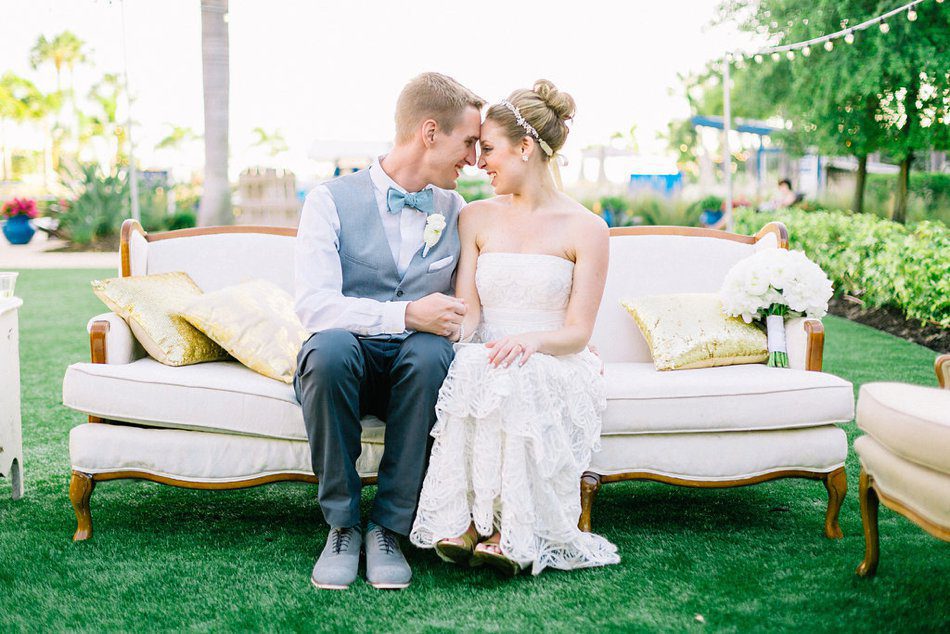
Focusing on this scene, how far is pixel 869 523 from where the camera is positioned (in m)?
2.52

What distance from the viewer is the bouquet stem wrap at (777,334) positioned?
127 inches

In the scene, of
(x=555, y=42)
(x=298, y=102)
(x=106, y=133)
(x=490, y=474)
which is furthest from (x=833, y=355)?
(x=106, y=133)

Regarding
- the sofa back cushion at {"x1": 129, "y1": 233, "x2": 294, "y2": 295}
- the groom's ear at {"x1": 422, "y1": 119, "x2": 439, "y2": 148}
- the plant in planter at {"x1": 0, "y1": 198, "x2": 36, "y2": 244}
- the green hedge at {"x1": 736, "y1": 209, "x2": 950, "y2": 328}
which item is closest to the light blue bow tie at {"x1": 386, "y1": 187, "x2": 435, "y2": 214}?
the groom's ear at {"x1": 422, "y1": 119, "x2": 439, "y2": 148}

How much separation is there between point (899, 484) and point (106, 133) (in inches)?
1427

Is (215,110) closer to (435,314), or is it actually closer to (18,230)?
(18,230)

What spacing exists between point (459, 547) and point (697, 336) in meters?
1.25

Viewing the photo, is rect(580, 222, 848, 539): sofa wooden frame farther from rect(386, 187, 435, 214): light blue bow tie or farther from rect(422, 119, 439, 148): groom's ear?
rect(422, 119, 439, 148): groom's ear

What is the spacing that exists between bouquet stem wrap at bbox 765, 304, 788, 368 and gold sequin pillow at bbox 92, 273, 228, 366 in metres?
1.99

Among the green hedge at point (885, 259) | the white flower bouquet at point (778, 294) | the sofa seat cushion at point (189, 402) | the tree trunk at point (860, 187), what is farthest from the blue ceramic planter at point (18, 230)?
the white flower bouquet at point (778, 294)

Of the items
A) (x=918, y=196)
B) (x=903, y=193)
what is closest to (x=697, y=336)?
(x=903, y=193)

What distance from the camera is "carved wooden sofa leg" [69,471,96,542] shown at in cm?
284

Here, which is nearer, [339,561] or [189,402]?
[339,561]

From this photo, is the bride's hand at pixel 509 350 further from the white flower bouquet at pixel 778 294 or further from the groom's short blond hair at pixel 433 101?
the white flower bouquet at pixel 778 294

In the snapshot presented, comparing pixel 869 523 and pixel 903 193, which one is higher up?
pixel 903 193
